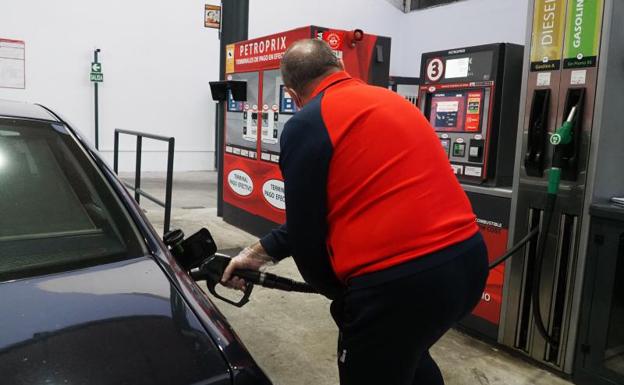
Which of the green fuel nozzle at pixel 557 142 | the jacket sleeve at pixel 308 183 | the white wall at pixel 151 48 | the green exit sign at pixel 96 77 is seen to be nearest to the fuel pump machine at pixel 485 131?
the green fuel nozzle at pixel 557 142

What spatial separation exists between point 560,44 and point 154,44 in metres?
9.12

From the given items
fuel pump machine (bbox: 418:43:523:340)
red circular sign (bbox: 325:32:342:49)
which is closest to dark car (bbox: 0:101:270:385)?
fuel pump machine (bbox: 418:43:523:340)

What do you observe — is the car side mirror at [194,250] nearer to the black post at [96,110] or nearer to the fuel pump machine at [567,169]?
the fuel pump machine at [567,169]

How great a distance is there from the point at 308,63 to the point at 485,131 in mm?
1984

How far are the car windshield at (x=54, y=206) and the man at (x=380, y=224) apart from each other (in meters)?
0.57

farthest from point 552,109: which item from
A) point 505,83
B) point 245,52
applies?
→ point 245,52

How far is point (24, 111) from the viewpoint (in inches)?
75.5

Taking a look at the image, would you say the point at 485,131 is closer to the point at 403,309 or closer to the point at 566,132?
the point at 566,132

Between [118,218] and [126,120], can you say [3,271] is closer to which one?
[118,218]

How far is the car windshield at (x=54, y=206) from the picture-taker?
63.1 inches

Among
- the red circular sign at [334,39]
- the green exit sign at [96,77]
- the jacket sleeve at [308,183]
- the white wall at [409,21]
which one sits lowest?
the jacket sleeve at [308,183]

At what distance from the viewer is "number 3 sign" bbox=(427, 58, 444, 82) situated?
11.9ft

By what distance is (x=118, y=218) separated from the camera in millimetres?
1719

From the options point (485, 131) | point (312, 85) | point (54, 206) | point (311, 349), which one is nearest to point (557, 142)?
point (485, 131)
